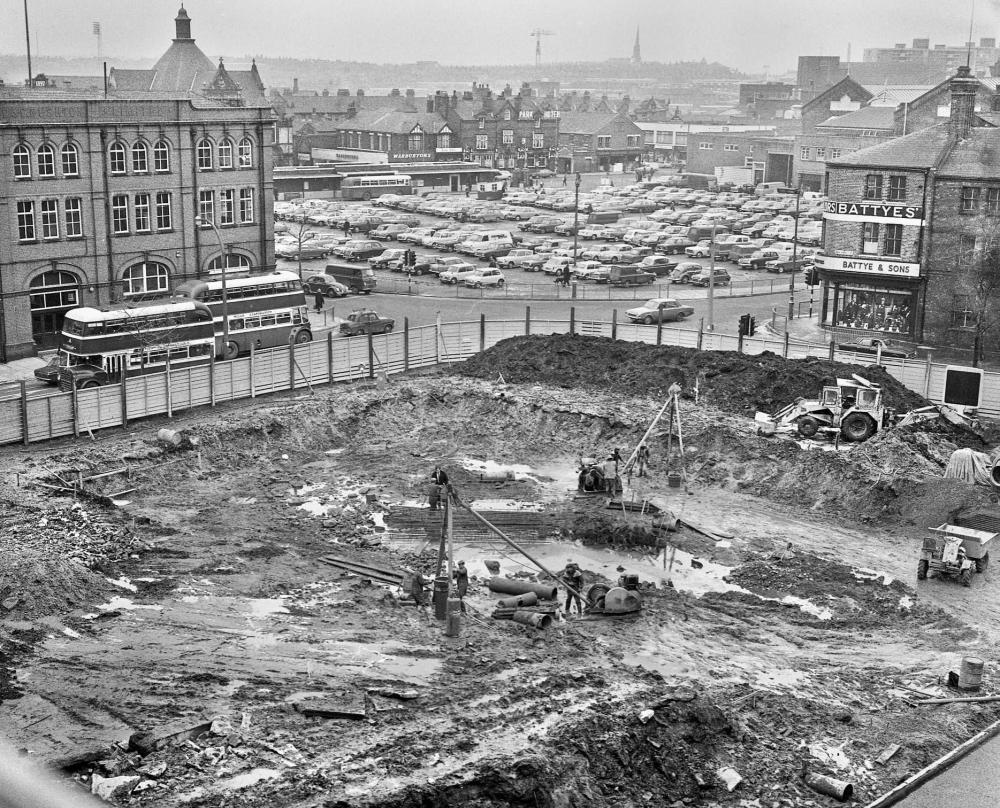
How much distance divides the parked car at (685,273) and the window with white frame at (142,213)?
32127 millimetres

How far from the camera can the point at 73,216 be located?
48.9 m

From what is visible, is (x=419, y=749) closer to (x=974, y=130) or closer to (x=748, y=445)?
(x=748, y=445)

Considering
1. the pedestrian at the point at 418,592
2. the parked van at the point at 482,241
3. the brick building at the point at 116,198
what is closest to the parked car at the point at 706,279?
the parked van at the point at 482,241

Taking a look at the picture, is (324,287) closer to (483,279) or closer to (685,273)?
(483,279)

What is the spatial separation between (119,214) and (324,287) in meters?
14.5

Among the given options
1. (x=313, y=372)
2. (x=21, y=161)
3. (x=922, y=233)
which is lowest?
(x=313, y=372)

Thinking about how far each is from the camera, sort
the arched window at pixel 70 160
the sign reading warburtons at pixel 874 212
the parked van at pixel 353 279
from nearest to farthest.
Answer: the arched window at pixel 70 160
the sign reading warburtons at pixel 874 212
the parked van at pixel 353 279

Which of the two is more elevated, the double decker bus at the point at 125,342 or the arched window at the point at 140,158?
the arched window at the point at 140,158

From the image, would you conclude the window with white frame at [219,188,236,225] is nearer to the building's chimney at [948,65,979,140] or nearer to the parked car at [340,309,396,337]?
the parked car at [340,309,396,337]

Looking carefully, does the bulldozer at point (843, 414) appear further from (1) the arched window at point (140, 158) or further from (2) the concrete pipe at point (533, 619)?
(1) the arched window at point (140, 158)

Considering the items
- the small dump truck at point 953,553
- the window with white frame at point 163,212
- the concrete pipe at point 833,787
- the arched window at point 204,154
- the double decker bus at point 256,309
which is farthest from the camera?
the arched window at point 204,154

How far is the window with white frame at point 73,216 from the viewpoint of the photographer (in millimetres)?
48656

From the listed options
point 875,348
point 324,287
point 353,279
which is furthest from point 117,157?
point 875,348

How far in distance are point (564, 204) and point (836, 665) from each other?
9135 centimetres
